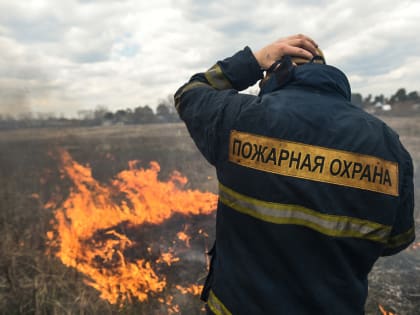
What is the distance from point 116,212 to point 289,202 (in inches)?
229

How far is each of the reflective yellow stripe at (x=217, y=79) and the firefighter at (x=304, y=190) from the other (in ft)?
0.73

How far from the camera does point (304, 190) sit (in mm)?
1318

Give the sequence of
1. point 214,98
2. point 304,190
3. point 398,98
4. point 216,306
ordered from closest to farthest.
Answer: point 304,190
point 214,98
point 216,306
point 398,98

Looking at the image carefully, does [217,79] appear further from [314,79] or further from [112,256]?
[112,256]

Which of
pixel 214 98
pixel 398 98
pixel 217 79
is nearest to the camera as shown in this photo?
pixel 214 98

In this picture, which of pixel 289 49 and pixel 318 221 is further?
pixel 289 49

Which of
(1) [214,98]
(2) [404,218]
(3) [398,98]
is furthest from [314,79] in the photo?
(3) [398,98]

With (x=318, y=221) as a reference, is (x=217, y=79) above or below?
above

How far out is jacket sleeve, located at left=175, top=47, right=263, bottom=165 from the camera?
1493 millimetres

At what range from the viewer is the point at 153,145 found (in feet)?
64.6

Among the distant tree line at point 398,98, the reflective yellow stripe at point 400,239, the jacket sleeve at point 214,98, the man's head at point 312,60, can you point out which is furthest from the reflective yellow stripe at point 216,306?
the distant tree line at point 398,98

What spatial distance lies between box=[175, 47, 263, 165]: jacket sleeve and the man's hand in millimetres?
77

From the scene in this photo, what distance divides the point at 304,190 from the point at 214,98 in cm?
64

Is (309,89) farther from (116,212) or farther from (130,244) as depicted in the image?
(116,212)
